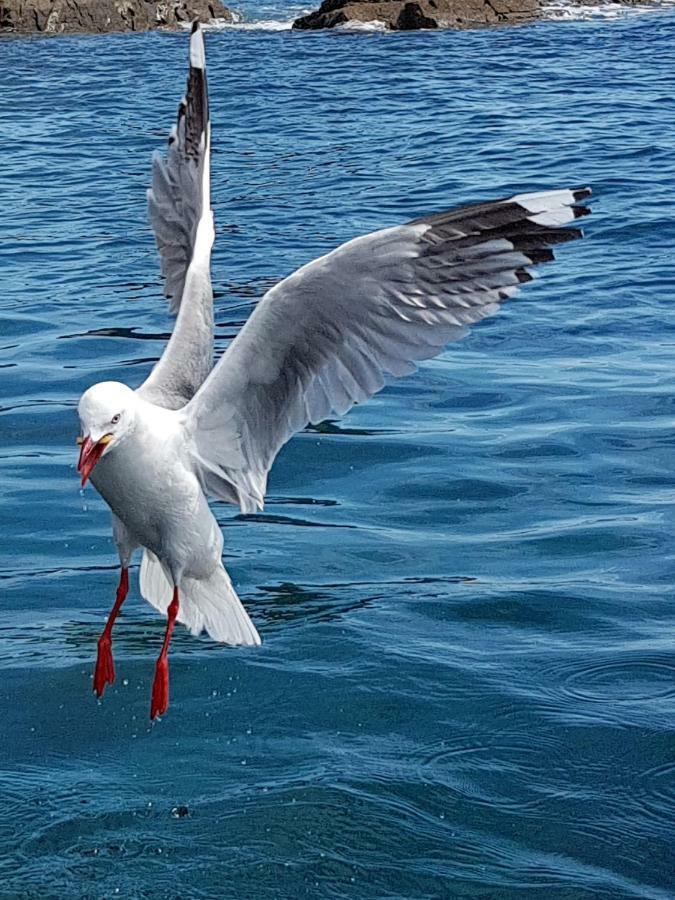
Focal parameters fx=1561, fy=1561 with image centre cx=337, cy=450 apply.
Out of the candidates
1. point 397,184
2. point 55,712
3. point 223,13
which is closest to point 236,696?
point 55,712

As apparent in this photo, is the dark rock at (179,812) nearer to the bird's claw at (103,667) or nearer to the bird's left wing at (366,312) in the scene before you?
the bird's claw at (103,667)

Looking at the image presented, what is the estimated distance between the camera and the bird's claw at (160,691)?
17.8 feet

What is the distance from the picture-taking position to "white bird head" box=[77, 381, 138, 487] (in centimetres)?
490

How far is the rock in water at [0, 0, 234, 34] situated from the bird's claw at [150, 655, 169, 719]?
23.9 m

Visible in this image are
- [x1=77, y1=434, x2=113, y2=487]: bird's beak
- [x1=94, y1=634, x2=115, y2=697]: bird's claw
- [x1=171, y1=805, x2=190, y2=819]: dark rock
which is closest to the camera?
[x1=77, y1=434, x2=113, y2=487]: bird's beak

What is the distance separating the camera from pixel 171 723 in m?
6.14

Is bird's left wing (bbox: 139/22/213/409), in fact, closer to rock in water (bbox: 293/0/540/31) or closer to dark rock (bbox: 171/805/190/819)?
dark rock (bbox: 171/805/190/819)

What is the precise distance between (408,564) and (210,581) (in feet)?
5.39

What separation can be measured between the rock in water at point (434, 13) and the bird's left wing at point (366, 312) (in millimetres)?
20943

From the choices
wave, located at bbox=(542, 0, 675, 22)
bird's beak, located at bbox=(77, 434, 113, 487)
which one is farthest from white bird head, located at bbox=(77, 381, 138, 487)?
wave, located at bbox=(542, 0, 675, 22)

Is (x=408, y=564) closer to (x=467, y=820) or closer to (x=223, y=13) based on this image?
(x=467, y=820)

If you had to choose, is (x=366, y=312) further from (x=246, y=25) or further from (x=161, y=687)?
(x=246, y=25)

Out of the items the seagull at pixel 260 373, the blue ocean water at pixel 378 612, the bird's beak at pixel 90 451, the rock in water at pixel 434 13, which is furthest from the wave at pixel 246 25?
the bird's beak at pixel 90 451

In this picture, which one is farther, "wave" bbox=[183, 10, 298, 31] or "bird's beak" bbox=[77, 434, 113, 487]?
"wave" bbox=[183, 10, 298, 31]
